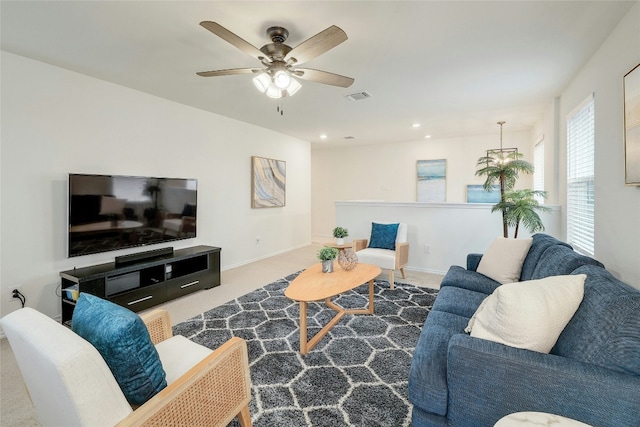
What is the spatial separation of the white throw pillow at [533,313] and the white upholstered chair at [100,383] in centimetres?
124

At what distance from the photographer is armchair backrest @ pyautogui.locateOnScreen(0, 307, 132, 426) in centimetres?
87

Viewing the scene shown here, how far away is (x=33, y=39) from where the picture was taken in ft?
7.50

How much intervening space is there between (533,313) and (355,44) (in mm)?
2264

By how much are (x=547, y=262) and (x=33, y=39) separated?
4366 mm

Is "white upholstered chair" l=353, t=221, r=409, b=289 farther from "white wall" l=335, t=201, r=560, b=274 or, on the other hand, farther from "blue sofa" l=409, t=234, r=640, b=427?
"blue sofa" l=409, t=234, r=640, b=427

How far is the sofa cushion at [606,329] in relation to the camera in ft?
3.45

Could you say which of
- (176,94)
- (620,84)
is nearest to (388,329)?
(620,84)

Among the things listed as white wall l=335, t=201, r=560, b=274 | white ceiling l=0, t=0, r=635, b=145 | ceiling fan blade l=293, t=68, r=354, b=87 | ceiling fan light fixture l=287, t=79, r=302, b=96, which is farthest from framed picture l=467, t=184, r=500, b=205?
ceiling fan light fixture l=287, t=79, r=302, b=96

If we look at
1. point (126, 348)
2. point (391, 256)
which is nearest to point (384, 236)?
point (391, 256)

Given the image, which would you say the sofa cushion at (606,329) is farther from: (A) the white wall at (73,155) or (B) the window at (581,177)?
(A) the white wall at (73,155)

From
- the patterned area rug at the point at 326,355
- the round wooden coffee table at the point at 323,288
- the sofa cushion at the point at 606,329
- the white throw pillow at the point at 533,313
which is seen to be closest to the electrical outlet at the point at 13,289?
the patterned area rug at the point at 326,355

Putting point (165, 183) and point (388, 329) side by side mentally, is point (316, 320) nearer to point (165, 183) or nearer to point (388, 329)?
point (388, 329)

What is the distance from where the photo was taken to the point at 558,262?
74.3 inches

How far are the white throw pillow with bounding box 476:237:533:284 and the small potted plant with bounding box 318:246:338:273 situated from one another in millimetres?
1465
